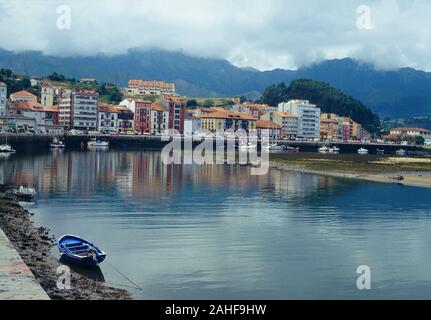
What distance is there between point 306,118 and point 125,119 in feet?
182

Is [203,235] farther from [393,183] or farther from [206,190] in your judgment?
[393,183]

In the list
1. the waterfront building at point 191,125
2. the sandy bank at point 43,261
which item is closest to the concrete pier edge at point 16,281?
the sandy bank at point 43,261

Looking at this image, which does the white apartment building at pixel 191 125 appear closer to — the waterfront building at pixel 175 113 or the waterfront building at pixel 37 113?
the waterfront building at pixel 175 113

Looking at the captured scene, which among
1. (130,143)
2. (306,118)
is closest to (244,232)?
(130,143)

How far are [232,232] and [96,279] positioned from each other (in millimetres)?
11131

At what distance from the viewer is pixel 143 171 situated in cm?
7169

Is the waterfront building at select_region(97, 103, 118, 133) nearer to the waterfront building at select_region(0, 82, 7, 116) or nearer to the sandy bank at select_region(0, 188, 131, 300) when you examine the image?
the waterfront building at select_region(0, 82, 7, 116)

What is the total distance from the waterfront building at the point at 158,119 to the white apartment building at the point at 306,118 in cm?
4253

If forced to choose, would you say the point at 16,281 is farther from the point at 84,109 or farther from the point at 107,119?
the point at 107,119

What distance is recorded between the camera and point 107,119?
150 metres

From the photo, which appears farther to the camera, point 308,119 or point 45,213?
point 308,119

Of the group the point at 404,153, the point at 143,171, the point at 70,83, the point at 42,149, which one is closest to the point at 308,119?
the point at 404,153

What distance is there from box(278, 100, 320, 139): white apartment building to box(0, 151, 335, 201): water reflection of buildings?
10153 cm
